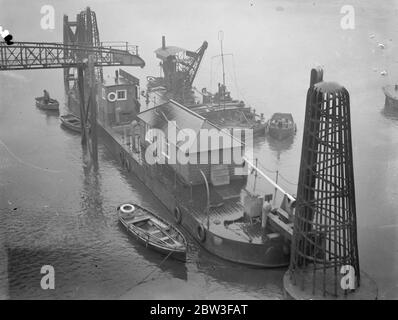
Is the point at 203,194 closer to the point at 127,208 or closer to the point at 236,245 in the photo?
the point at 127,208

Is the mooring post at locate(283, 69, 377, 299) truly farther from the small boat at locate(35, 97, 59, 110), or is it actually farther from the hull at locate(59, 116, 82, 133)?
the small boat at locate(35, 97, 59, 110)

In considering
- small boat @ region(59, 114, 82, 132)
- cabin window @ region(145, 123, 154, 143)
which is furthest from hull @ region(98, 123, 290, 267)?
small boat @ region(59, 114, 82, 132)

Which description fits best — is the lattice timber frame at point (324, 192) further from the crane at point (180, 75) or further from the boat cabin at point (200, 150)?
the crane at point (180, 75)

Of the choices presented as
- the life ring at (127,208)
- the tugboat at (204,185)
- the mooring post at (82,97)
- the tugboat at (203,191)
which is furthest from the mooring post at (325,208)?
the mooring post at (82,97)

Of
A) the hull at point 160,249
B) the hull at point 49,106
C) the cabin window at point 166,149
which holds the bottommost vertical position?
the hull at point 160,249

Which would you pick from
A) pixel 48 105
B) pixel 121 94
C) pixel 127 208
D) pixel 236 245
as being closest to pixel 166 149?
pixel 127 208

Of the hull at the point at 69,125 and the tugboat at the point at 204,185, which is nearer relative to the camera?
the tugboat at the point at 204,185
